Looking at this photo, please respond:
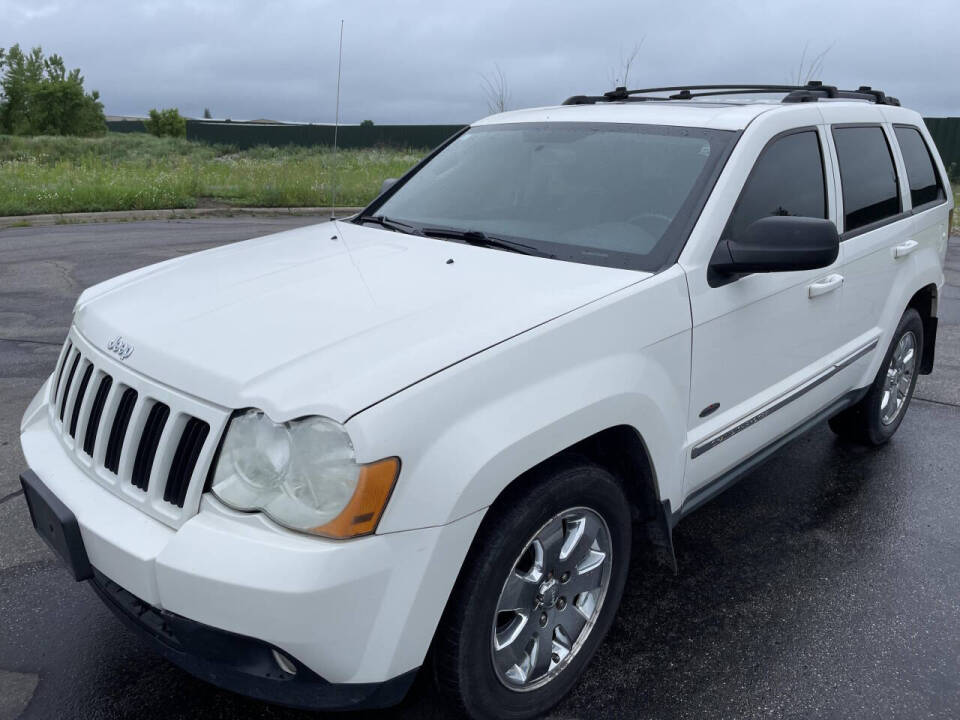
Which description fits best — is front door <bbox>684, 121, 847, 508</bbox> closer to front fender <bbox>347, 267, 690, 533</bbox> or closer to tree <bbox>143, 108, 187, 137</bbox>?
front fender <bbox>347, 267, 690, 533</bbox>

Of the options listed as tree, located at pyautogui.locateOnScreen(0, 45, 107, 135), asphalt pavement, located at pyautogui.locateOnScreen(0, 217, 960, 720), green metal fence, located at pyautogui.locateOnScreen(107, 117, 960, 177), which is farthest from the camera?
tree, located at pyautogui.locateOnScreen(0, 45, 107, 135)

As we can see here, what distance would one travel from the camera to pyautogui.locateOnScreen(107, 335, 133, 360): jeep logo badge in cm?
241

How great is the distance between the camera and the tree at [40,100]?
62906mm

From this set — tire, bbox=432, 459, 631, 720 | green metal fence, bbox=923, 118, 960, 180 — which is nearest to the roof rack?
tire, bbox=432, 459, 631, 720

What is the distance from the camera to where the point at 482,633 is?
2211 mm

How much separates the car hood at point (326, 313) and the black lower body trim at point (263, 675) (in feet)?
1.79

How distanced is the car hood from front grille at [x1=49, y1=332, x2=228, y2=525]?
0.18 ft

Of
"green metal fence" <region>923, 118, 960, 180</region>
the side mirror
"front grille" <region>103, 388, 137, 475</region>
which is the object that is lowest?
"front grille" <region>103, 388, 137, 475</region>

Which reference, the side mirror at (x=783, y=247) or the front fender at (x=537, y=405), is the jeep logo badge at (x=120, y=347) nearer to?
the front fender at (x=537, y=405)

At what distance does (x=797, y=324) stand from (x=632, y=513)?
3.60 ft

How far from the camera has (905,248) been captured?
4.16m

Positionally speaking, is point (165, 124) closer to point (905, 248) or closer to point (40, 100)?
point (40, 100)

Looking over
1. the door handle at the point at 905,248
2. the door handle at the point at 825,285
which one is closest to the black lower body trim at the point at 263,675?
the door handle at the point at 825,285

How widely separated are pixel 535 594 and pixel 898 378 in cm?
319
